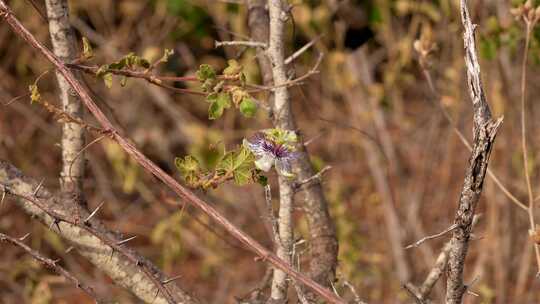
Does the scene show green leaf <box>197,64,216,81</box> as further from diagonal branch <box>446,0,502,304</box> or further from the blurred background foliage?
the blurred background foliage

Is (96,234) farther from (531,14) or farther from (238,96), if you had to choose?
(531,14)

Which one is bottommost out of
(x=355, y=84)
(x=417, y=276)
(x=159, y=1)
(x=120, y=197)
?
(x=417, y=276)

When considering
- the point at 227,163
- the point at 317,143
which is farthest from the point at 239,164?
the point at 317,143

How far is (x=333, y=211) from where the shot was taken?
2.82 metres

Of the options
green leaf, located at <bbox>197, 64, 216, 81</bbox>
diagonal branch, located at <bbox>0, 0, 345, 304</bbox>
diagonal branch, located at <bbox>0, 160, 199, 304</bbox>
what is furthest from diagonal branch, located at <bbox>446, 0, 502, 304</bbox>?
diagonal branch, located at <bbox>0, 160, 199, 304</bbox>

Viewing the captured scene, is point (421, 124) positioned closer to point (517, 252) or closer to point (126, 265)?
point (517, 252)

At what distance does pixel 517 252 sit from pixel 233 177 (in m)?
2.26

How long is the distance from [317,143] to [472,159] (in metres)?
3.25

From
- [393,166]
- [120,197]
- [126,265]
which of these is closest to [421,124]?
[393,166]

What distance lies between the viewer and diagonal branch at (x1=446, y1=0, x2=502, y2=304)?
1099 millimetres

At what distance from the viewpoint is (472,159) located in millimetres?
1109

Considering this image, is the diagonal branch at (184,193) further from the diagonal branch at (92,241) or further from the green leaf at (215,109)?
the diagonal branch at (92,241)

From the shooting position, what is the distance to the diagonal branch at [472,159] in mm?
1099

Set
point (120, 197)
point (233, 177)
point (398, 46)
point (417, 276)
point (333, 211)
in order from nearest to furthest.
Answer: point (233, 177) < point (333, 211) < point (417, 276) < point (398, 46) < point (120, 197)
